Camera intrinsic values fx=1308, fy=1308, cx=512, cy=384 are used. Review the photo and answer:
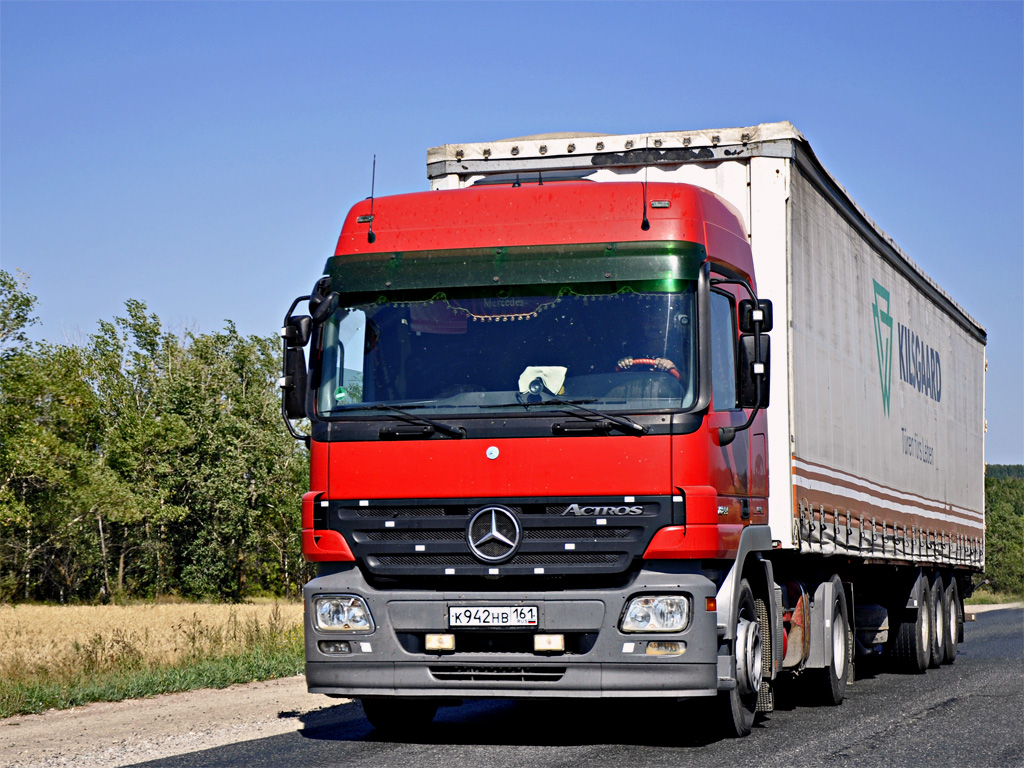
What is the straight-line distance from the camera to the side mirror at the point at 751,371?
794 centimetres

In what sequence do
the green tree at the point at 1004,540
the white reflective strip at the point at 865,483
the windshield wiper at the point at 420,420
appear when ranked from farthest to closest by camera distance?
the green tree at the point at 1004,540 → the white reflective strip at the point at 865,483 → the windshield wiper at the point at 420,420

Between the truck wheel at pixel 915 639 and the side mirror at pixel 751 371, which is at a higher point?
the side mirror at pixel 751 371

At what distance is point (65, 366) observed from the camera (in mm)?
46719

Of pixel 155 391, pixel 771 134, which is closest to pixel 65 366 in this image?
pixel 155 391

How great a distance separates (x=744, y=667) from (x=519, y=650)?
156 cm

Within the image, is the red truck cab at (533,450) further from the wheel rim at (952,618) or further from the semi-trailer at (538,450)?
the wheel rim at (952,618)

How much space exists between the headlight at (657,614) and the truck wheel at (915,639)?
844 cm

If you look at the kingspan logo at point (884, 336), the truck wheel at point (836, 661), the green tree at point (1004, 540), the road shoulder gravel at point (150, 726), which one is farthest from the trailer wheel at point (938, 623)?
the green tree at point (1004, 540)

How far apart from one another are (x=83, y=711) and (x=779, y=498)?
603 centimetres

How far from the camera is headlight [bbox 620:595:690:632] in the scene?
7.64 meters

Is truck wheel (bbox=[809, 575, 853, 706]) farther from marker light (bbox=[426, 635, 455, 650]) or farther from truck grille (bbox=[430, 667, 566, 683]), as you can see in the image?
marker light (bbox=[426, 635, 455, 650])

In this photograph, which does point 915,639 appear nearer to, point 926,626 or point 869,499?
point 926,626

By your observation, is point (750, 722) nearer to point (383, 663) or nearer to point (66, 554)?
point (383, 663)

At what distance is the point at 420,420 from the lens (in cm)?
791
